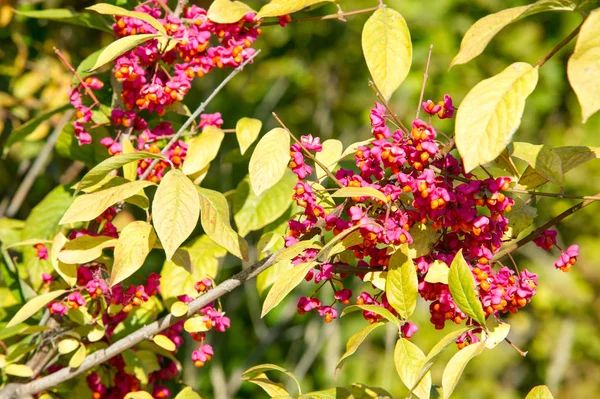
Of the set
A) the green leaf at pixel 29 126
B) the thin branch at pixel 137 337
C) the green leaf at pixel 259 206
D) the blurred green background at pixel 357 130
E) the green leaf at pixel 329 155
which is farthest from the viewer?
the blurred green background at pixel 357 130

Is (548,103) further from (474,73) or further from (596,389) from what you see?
(596,389)

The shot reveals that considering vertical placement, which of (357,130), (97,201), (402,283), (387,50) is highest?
(387,50)

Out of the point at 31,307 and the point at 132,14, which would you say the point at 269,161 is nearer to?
the point at 132,14

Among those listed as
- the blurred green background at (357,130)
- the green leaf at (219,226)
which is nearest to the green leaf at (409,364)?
the green leaf at (219,226)

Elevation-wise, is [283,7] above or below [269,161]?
above

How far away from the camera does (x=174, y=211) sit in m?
0.97

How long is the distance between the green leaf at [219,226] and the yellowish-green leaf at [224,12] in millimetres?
294

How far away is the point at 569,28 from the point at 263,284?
3.11 meters

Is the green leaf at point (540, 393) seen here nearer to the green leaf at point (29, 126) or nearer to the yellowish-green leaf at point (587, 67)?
the yellowish-green leaf at point (587, 67)

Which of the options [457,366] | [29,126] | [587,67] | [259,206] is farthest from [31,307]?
[587,67]

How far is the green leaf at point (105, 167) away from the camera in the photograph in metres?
0.99

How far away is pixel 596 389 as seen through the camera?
165 inches

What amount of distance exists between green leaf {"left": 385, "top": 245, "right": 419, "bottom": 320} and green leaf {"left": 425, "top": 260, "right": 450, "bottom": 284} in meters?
0.02

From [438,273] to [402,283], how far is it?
0.16 feet
